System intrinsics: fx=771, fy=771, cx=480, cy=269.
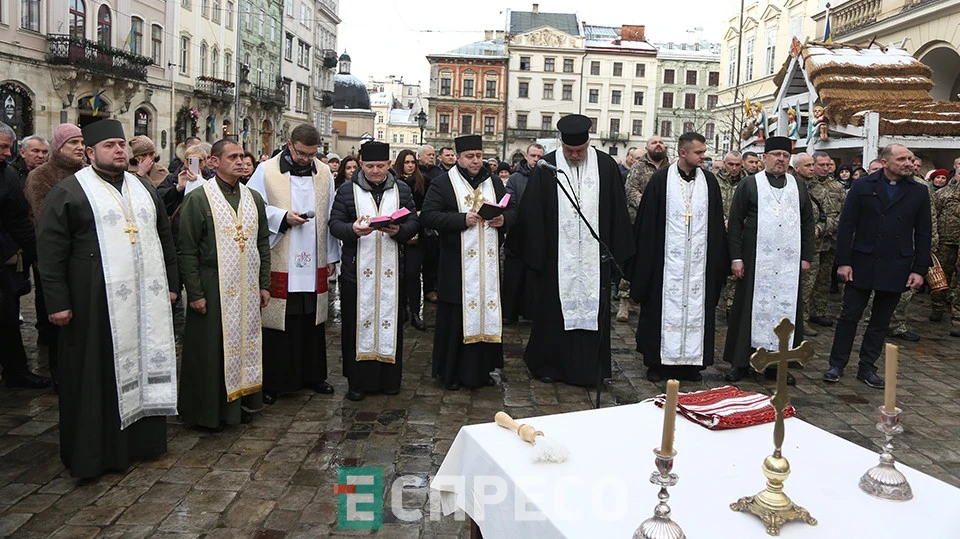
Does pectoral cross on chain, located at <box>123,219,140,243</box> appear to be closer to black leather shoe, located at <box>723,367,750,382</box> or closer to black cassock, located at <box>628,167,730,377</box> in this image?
black cassock, located at <box>628,167,730,377</box>

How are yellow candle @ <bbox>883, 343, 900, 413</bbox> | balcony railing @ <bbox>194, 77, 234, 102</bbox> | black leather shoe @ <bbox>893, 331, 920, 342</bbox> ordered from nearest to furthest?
yellow candle @ <bbox>883, 343, 900, 413</bbox> < black leather shoe @ <bbox>893, 331, 920, 342</bbox> < balcony railing @ <bbox>194, 77, 234, 102</bbox>

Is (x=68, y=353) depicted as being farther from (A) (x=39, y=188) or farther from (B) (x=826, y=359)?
(B) (x=826, y=359)

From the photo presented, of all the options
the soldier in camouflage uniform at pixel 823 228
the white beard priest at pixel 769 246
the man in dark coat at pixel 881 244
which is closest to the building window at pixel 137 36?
the soldier in camouflage uniform at pixel 823 228

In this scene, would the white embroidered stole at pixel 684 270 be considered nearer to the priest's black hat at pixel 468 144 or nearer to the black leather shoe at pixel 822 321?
the priest's black hat at pixel 468 144

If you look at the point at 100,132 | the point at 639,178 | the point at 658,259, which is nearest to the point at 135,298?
the point at 100,132

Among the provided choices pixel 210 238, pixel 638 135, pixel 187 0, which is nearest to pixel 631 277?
pixel 210 238

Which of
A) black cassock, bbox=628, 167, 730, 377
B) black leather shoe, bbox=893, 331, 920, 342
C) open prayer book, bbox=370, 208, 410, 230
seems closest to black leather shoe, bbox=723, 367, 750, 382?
black cassock, bbox=628, 167, 730, 377

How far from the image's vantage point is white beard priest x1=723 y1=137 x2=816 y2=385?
6621 millimetres

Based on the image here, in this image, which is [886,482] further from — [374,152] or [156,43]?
[156,43]

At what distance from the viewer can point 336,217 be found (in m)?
5.78

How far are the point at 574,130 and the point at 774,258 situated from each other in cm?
210

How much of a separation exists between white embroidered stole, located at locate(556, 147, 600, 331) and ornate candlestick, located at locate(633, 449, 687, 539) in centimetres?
429

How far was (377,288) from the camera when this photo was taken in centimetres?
588

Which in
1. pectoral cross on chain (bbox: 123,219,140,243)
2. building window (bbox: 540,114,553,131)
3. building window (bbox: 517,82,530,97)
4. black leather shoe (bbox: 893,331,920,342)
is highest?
building window (bbox: 517,82,530,97)
